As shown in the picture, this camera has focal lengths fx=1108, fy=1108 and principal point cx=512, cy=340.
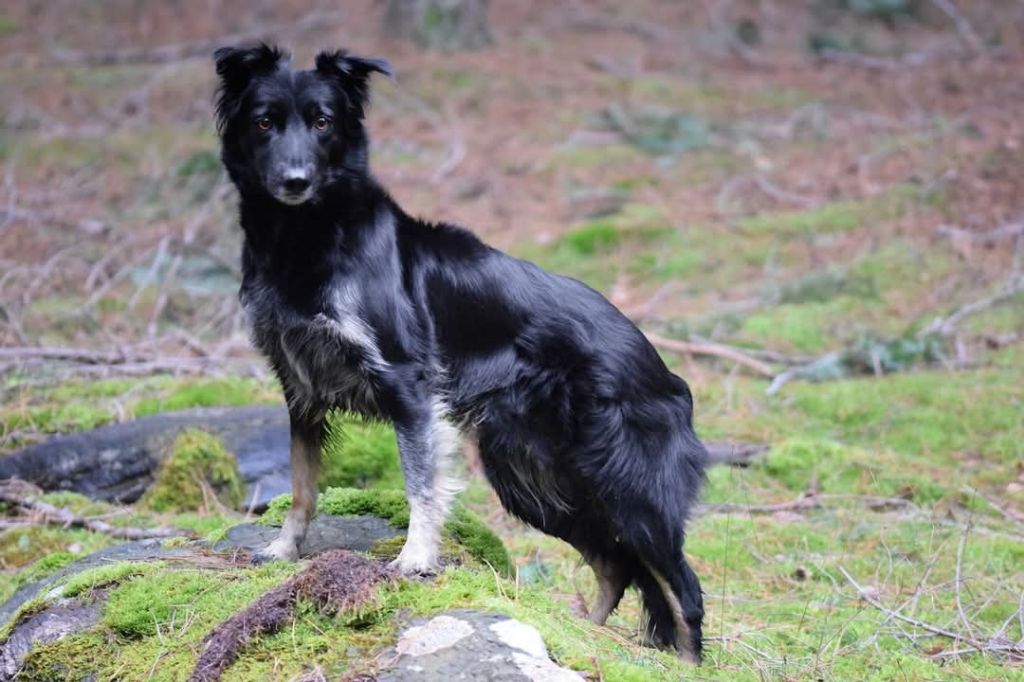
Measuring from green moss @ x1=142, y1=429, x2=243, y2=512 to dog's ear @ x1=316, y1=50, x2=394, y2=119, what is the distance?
2.67 metres

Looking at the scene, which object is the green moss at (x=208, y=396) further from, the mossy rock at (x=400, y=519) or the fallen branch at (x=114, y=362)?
the mossy rock at (x=400, y=519)

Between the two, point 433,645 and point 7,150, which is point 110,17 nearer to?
point 7,150

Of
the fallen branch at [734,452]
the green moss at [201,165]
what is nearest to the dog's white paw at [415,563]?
the fallen branch at [734,452]

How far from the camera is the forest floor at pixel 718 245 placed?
5898 millimetres

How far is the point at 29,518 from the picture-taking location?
614 centimetres

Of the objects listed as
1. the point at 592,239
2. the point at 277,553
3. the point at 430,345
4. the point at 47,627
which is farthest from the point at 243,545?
the point at 592,239

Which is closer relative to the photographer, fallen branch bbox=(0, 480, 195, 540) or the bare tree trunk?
fallen branch bbox=(0, 480, 195, 540)

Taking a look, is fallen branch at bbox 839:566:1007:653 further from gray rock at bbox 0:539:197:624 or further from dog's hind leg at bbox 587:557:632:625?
gray rock at bbox 0:539:197:624

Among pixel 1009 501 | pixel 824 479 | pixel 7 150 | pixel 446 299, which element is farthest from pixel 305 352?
pixel 7 150

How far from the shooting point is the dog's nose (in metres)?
4.29

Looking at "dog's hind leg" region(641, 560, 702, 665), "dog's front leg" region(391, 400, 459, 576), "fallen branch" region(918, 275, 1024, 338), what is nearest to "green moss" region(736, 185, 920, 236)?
"fallen branch" region(918, 275, 1024, 338)

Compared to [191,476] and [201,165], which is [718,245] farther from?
[191,476]

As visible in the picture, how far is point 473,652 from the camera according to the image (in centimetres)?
341

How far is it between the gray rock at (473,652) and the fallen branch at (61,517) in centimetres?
258
